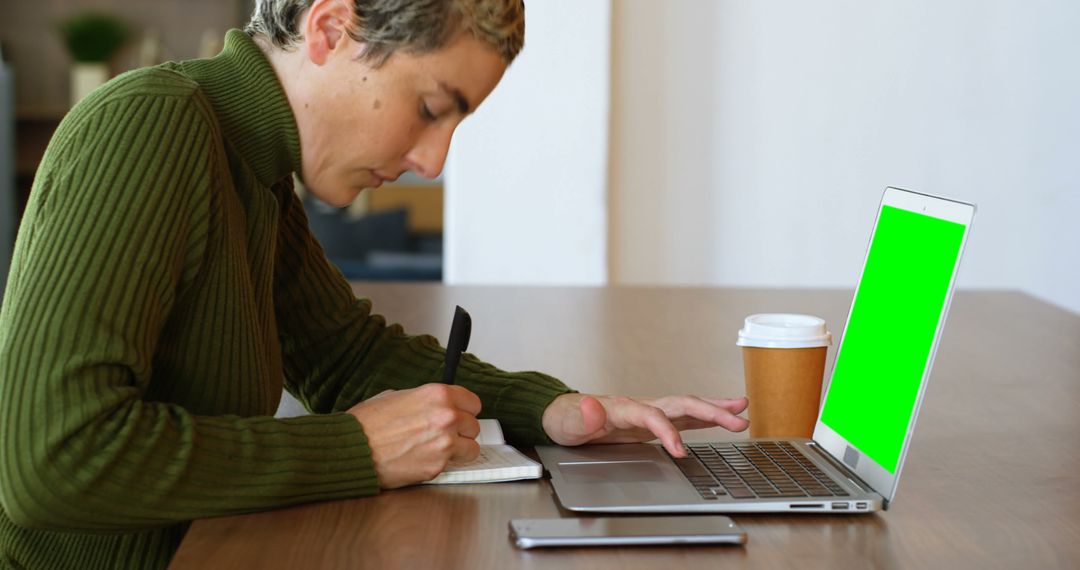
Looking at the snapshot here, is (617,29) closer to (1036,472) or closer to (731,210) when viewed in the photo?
(731,210)

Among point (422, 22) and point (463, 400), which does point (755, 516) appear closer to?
point (463, 400)

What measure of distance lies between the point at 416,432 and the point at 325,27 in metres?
0.35

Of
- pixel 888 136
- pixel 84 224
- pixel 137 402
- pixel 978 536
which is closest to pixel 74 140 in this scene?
pixel 84 224

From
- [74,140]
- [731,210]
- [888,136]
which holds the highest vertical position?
[74,140]

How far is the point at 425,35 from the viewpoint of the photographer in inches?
40.0

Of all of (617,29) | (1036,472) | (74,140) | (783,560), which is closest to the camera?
(783,560)

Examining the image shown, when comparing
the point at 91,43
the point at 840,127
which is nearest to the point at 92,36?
the point at 91,43

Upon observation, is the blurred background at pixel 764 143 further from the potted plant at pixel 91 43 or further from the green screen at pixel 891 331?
the potted plant at pixel 91 43

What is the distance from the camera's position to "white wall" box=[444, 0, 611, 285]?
291 centimetres

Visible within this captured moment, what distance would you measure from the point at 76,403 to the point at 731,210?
7.91ft

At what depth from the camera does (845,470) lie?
39.6 inches

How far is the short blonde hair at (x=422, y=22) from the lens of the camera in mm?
1009

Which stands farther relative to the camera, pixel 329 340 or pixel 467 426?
pixel 329 340

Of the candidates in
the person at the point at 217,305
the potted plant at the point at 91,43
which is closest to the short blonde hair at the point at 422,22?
the person at the point at 217,305
